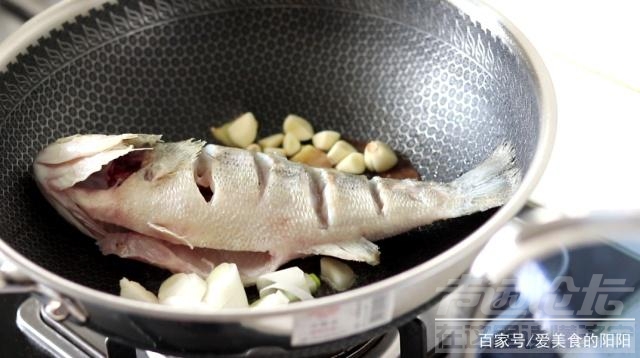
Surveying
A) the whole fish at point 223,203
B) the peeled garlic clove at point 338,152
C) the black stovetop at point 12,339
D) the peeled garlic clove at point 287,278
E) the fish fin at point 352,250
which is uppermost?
the peeled garlic clove at point 338,152

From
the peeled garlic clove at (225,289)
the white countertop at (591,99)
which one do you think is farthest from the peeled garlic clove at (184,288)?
the white countertop at (591,99)

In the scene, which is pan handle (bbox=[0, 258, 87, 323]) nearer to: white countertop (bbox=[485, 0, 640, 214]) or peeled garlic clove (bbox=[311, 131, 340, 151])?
peeled garlic clove (bbox=[311, 131, 340, 151])

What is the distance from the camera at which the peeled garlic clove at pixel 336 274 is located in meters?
0.78

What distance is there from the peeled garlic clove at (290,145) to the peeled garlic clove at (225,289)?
0.75 feet

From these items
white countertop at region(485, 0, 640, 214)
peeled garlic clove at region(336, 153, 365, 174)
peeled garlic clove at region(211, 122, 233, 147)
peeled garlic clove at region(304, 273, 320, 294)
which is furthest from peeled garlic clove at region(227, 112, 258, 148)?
white countertop at region(485, 0, 640, 214)

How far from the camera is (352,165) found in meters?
0.90

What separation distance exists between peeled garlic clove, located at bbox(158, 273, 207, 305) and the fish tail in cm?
27

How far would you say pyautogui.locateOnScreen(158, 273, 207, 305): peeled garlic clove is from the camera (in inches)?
27.9

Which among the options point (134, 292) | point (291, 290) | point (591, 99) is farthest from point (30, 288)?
point (591, 99)

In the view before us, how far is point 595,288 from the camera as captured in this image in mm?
824

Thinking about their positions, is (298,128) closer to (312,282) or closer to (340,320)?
(312,282)

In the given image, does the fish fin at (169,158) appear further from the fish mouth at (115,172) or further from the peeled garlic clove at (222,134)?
the peeled garlic clove at (222,134)

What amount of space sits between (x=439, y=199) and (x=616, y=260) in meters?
0.25

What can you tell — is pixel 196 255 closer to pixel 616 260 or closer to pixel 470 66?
pixel 470 66
